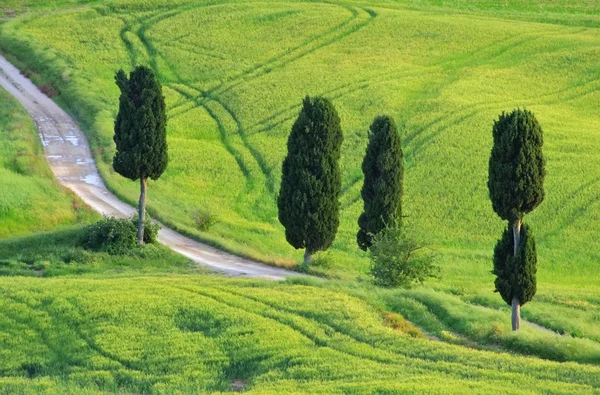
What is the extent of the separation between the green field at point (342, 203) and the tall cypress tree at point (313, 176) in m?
3.27

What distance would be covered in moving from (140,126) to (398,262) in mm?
15265

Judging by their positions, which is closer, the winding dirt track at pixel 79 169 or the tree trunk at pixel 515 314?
the tree trunk at pixel 515 314

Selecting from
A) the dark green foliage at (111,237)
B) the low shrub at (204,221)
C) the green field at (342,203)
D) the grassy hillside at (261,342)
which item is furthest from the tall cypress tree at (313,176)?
the low shrub at (204,221)

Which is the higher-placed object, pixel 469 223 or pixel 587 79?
pixel 587 79

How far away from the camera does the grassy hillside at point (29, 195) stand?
6438 cm

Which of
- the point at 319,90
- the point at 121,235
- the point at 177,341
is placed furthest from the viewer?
the point at 319,90

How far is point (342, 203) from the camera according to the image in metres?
74.9

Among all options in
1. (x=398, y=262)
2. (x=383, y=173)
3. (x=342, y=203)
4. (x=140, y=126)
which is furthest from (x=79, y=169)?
(x=398, y=262)

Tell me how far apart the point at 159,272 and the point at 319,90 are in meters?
42.6

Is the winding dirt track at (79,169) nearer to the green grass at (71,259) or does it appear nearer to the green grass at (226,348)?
the green grass at (71,259)

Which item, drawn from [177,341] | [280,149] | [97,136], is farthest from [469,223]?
[177,341]

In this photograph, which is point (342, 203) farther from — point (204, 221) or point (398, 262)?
point (398, 262)

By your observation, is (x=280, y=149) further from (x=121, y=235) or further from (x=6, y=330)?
(x=6, y=330)

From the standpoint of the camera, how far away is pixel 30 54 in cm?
10094
